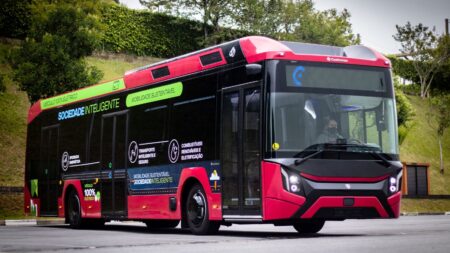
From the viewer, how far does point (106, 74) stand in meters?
44.2

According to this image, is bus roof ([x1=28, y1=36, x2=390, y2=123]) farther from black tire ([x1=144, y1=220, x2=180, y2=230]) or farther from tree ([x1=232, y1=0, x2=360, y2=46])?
tree ([x1=232, y1=0, x2=360, y2=46])

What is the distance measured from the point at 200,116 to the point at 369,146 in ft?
11.5

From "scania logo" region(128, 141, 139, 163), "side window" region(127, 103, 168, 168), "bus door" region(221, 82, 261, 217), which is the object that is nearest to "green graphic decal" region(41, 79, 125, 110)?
"side window" region(127, 103, 168, 168)

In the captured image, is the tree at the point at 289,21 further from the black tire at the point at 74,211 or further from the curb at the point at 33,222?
the black tire at the point at 74,211

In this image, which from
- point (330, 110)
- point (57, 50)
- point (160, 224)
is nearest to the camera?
point (330, 110)

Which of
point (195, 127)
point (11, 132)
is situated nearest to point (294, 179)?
point (195, 127)

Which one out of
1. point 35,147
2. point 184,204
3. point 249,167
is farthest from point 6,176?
point 249,167

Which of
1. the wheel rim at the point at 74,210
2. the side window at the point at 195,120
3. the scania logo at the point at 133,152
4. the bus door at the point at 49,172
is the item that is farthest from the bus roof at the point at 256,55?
the bus door at the point at 49,172

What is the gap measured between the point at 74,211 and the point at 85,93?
120 inches

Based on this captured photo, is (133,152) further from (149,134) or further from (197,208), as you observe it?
(197,208)

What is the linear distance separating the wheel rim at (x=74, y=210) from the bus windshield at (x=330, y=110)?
8.67m

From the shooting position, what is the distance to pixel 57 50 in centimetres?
3189

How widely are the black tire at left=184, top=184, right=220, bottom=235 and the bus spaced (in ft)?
0.08

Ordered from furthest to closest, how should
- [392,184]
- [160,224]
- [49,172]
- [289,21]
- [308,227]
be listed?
[289,21] < [49,172] < [160,224] < [308,227] < [392,184]
